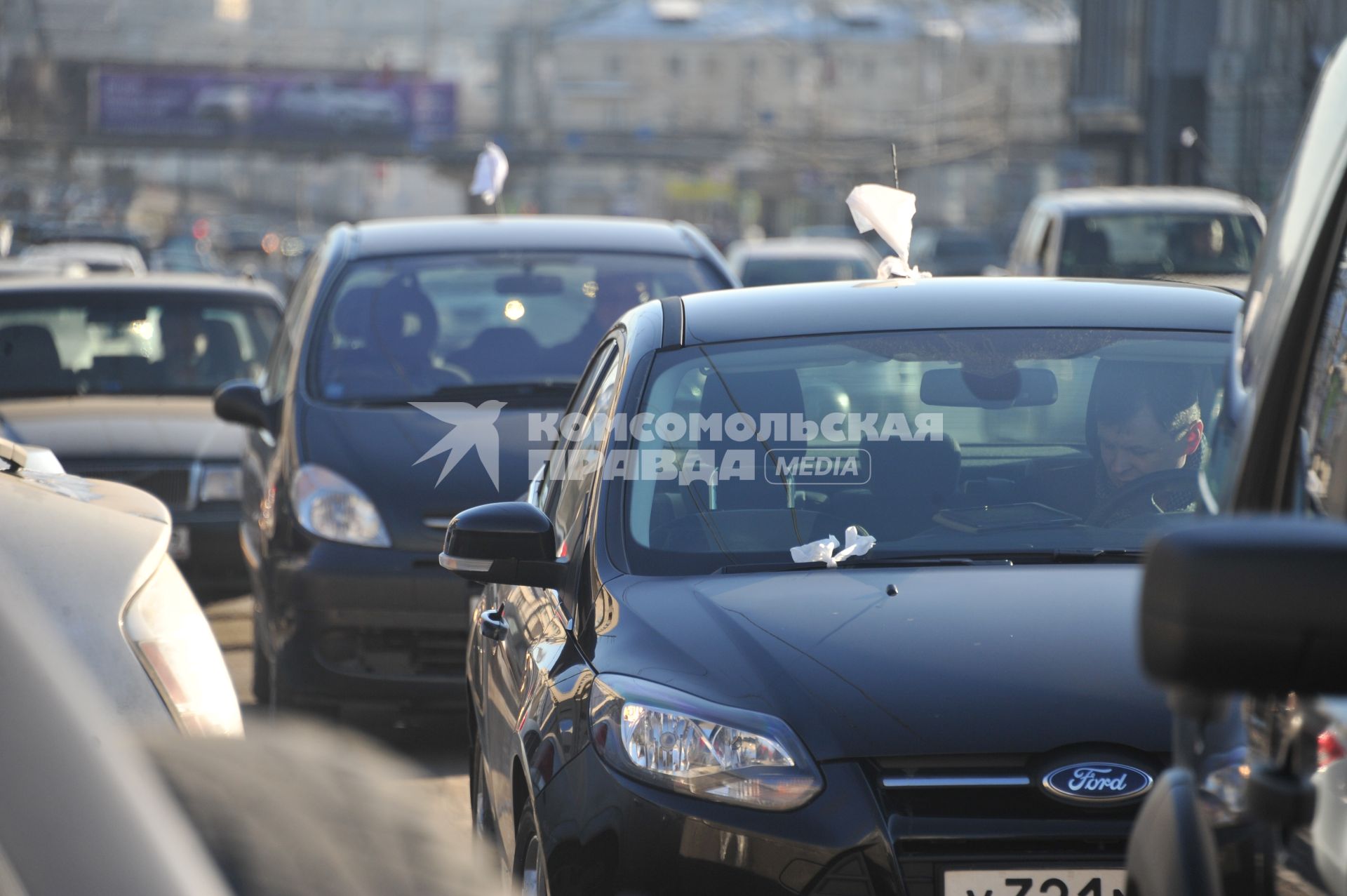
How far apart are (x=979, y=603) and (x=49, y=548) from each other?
1.65m

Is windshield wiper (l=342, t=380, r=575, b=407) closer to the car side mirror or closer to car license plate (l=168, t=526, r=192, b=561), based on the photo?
car license plate (l=168, t=526, r=192, b=561)

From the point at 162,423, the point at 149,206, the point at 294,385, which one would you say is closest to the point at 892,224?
the point at 294,385

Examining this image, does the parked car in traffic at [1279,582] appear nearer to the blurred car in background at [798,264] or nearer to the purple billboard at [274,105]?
the blurred car in background at [798,264]

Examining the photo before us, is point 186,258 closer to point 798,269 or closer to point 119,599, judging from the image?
point 798,269

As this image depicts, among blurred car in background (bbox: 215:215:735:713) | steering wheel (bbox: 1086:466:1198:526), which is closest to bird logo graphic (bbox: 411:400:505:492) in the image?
blurred car in background (bbox: 215:215:735:713)

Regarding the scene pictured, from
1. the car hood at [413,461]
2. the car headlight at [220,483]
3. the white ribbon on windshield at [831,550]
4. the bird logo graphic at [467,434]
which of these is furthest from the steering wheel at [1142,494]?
the car headlight at [220,483]

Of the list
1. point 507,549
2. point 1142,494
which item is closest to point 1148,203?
point 1142,494

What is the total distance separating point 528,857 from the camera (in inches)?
151

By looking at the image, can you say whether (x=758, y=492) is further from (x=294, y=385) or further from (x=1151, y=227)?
(x=1151, y=227)

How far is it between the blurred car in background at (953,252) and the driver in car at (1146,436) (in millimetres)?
31765

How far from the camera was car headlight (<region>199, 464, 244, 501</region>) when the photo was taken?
9273 millimetres

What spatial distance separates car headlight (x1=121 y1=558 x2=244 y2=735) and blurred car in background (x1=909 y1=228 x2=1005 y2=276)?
3244 centimetres

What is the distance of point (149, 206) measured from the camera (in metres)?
112

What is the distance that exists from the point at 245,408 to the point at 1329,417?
595cm
